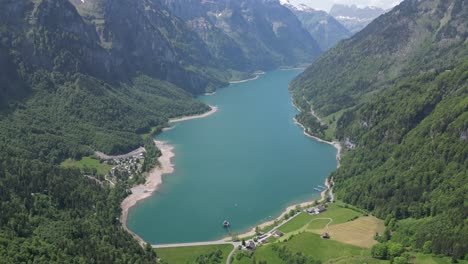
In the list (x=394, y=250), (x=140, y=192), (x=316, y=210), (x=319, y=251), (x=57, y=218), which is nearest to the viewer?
(x=394, y=250)

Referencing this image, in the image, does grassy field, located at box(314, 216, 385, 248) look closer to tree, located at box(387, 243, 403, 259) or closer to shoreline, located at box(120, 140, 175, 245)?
tree, located at box(387, 243, 403, 259)

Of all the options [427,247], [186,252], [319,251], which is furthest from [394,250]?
[186,252]

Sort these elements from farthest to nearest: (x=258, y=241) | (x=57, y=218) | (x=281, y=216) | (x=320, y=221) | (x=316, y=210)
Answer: (x=281, y=216), (x=316, y=210), (x=320, y=221), (x=258, y=241), (x=57, y=218)

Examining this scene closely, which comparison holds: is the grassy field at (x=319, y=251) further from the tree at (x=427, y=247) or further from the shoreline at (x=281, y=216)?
the shoreline at (x=281, y=216)

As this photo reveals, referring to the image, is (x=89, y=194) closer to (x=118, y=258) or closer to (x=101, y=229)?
(x=101, y=229)

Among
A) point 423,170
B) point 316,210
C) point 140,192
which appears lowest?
point 316,210

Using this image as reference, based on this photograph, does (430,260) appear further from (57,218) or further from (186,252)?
(57,218)

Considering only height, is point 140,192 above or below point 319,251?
below
